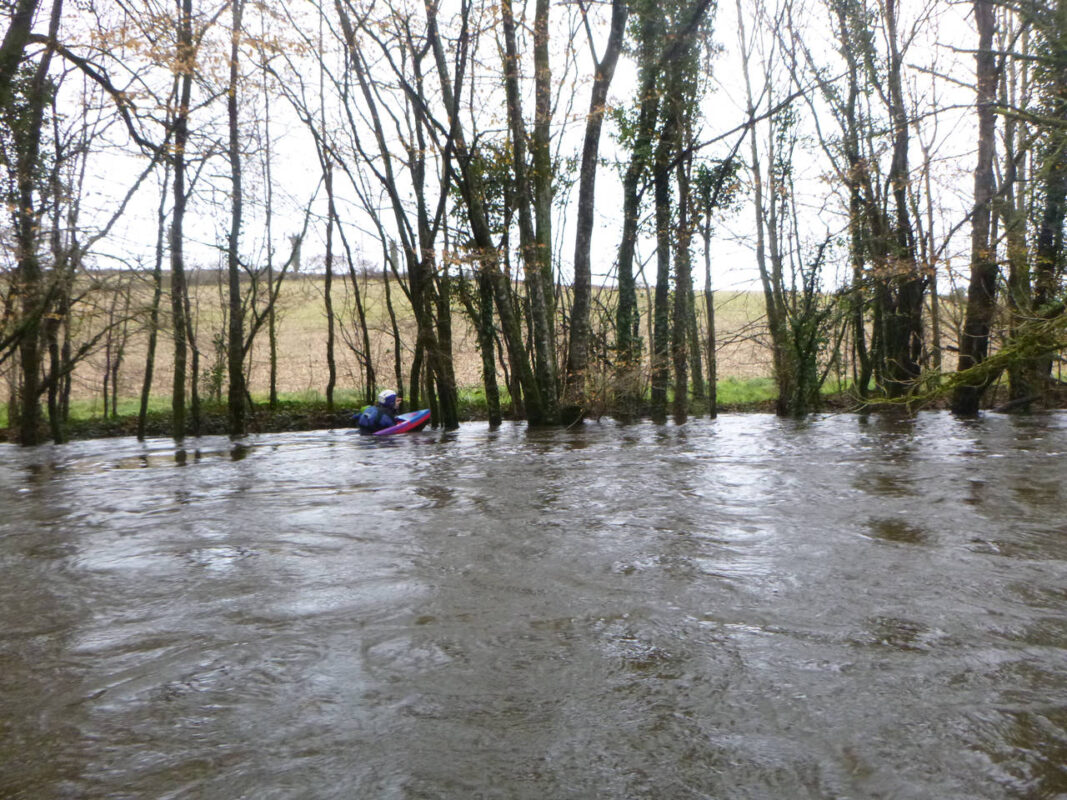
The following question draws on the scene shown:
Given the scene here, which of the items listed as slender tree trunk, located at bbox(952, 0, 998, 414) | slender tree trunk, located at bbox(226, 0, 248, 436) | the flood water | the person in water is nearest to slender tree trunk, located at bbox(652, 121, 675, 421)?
the person in water

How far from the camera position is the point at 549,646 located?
359cm

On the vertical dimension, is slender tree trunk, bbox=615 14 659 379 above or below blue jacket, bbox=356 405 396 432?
above

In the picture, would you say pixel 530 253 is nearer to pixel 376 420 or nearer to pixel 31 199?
pixel 376 420

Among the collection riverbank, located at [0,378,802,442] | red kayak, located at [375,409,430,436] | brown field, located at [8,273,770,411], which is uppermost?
brown field, located at [8,273,770,411]

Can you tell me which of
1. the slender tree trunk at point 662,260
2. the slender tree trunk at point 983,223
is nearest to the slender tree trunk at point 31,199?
the slender tree trunk at point 662,260

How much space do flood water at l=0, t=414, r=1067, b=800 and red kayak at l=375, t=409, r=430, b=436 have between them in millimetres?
8482

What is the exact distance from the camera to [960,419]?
16.2 m

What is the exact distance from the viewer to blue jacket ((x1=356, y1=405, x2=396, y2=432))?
16438 mm

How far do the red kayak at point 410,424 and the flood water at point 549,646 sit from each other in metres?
8.48

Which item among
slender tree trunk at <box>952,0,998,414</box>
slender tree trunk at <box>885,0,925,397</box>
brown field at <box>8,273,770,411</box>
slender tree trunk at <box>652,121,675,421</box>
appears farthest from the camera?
brown field at <box>8,273,770,411</box>

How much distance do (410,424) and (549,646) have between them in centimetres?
1352

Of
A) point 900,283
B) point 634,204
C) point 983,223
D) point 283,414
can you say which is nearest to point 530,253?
point 634,204

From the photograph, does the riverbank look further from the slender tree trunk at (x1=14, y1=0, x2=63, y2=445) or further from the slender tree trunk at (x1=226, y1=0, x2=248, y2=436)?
the slender tree trunk at (x1=14, y1=0, x2=63, y2=445)

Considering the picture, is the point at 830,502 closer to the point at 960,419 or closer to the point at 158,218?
the point at 960,419
